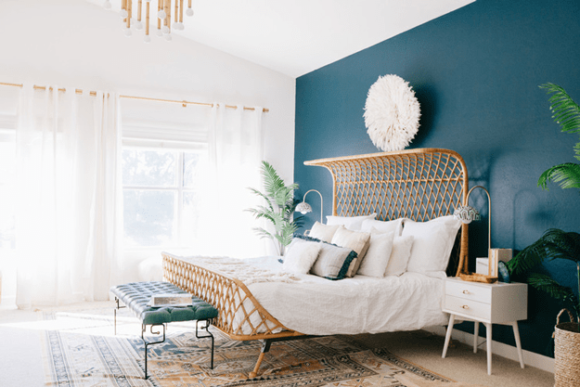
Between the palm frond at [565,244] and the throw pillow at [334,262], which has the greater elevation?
the palm frond at [565,244]

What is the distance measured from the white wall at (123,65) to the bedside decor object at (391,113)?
6.64 ft

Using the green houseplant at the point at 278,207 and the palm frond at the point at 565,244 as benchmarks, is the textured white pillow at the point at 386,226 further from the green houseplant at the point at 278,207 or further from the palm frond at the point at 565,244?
the green houseplant at the point at 278,207

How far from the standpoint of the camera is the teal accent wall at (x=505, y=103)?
3420 mm

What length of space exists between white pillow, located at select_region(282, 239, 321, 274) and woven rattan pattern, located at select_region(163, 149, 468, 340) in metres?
0.72

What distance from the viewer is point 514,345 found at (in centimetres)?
369

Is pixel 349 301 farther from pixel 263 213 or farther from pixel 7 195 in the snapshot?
pixel 7 195

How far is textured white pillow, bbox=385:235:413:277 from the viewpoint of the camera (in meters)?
4.02

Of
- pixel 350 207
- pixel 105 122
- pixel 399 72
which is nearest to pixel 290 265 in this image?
pixel 350 207

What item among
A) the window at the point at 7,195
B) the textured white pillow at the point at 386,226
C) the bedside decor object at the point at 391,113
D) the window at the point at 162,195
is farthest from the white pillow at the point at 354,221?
the window at the point at 7,195

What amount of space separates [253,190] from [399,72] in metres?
2.46

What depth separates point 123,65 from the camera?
5.89 meters

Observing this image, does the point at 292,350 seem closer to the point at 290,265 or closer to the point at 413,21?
the point at 290,265

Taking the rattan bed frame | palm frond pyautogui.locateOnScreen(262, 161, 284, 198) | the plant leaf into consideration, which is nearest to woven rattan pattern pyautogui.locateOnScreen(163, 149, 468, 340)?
the rattan bed frame

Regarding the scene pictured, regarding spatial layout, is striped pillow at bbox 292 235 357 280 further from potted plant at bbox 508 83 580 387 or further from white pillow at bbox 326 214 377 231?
potted plant at bbox 508 83 580 387
